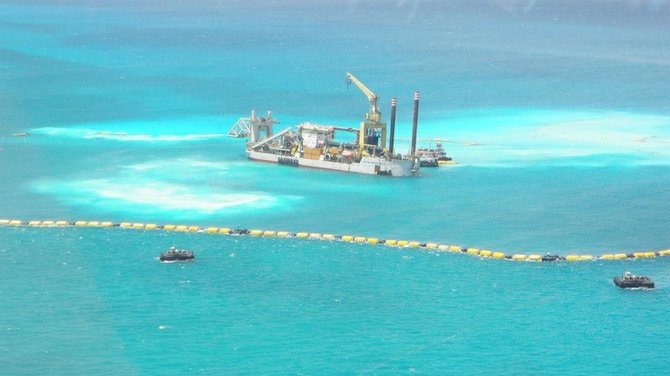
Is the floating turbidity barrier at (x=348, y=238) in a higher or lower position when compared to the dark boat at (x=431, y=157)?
lower

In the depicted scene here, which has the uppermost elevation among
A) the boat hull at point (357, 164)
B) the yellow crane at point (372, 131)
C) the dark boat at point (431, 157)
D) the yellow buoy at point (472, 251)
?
the yellow crane at point (372, 131)

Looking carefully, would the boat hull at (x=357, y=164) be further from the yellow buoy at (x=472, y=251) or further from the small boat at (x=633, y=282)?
the small boat at (x=633, y=282)

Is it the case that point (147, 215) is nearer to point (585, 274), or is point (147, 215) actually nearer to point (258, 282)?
point (258, 282)

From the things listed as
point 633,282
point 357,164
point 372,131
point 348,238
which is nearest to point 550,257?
point 633,282

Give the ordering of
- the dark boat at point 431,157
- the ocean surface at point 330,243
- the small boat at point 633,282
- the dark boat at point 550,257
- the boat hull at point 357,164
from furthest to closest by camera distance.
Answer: the dark boat at point 431,157, the boat hull at point 357,164, the dark boat at point 550,257, the small boat at point 633,282, the ocean surface at point 330,243

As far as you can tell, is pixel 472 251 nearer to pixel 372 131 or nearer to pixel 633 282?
pixel 633 282

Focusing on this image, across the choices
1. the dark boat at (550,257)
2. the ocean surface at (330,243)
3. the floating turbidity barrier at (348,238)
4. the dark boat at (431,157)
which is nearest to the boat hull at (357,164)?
the ocean surface at (330,243)

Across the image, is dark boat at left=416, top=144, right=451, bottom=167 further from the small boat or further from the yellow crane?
the small boat
